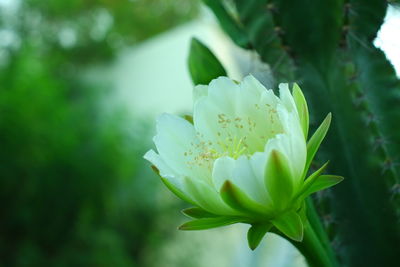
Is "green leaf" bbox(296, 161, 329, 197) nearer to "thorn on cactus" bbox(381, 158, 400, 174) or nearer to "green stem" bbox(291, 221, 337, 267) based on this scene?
"green stem" bbox(291, 221, 337, 267)

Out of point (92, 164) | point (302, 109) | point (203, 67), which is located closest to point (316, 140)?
point (302, 109)

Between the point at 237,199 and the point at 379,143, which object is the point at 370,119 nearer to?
the point at 379,143

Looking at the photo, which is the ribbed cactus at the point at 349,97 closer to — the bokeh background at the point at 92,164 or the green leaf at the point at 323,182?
the green leaf at the point at 323,182

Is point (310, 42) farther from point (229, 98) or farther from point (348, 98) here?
point (229, 98)

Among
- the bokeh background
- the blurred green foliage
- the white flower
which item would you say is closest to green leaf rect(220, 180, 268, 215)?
the white flower

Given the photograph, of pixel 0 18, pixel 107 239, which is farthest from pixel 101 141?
pixel 0 18

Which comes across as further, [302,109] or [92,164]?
[92,164]
